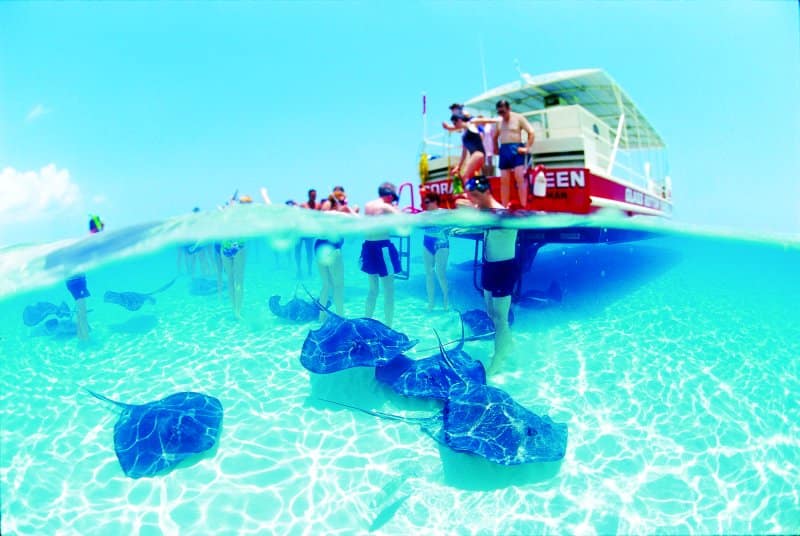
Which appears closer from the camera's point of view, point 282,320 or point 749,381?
point 749,381

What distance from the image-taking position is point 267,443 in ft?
21.0

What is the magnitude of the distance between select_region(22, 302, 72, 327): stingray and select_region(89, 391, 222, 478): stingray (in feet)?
34.1

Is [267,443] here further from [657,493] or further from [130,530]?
[657,493]

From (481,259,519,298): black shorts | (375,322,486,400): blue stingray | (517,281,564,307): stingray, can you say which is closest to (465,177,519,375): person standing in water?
(481,259,519,298): black shorts

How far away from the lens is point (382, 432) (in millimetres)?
6551

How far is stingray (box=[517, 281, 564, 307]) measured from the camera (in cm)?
1350

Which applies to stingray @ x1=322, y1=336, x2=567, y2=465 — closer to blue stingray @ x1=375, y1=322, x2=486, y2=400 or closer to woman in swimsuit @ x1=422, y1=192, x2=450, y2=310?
blue stingray @ x1=375, y1=322, x2=486, y2=400

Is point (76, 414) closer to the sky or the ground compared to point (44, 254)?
closer to the ground

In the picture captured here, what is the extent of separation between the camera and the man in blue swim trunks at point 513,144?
8156 mm

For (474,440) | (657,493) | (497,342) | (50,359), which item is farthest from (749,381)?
(50,359)

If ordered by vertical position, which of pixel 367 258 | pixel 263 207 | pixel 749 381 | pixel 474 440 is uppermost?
pixel 263 207

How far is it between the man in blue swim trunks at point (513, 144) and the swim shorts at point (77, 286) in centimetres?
1129

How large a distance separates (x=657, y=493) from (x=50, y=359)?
14.9 metres

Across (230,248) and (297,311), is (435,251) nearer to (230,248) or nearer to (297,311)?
(297,311)
